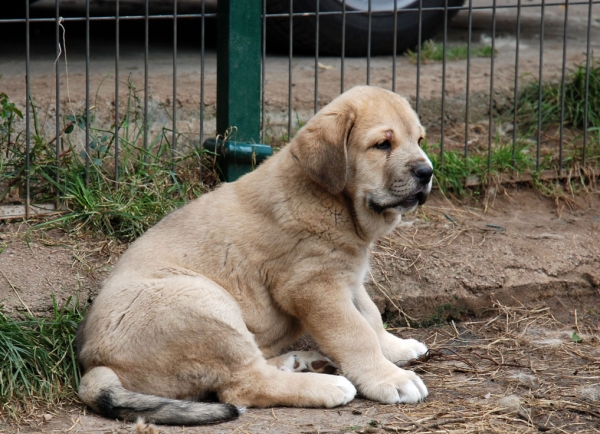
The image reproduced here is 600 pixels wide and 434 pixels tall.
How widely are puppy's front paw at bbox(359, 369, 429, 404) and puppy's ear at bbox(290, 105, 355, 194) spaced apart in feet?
3.31

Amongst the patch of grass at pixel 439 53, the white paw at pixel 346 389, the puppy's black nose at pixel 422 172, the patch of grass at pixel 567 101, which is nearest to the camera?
the white paw at pixel 346 389

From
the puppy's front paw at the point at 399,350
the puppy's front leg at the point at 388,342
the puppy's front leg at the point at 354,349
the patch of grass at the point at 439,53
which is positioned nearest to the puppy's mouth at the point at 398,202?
the puppy's front leg at the point at 354,349

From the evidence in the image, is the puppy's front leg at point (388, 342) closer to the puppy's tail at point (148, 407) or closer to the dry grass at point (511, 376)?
the dry grass at point (511, 376)

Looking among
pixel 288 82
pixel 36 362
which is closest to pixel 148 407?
pixel 36 362

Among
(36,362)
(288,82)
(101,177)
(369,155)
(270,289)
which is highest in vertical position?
(369,155)

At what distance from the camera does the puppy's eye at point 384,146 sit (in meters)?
4.62

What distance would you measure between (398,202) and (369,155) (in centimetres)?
29

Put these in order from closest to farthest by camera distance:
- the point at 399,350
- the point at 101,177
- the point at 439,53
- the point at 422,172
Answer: the point at 422,172 → the point at 399,350 → the point at 101,177 → the point at 439,53

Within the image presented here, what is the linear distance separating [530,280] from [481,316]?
433 mm

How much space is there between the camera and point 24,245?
5609 mm

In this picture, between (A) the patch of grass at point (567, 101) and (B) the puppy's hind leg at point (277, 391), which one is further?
(A) the patch of grass at point (567, 101)

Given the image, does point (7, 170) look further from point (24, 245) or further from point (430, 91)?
point (430, 91)

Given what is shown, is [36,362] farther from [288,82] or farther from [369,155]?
[288,82]

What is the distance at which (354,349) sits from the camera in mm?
4500
